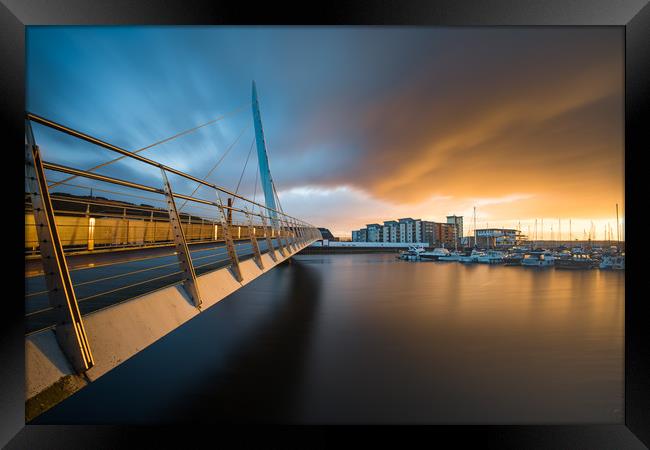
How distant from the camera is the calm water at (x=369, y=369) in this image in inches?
127

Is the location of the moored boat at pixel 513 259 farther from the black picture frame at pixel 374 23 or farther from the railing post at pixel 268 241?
the railing post at pixel 268 241

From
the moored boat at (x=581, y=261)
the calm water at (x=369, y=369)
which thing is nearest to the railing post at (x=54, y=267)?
the calm water at (x=369, y=369)

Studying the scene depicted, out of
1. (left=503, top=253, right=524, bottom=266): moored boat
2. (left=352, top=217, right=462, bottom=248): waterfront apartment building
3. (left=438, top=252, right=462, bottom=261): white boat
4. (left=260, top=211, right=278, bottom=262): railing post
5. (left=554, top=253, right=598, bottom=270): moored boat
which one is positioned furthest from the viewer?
(left=352, top=217, right=462, bottom=248): waterfront apartment building

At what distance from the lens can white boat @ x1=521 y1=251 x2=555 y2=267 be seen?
18.5 meters

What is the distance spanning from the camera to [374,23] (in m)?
1.80

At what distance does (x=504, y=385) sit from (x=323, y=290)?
6778 mm

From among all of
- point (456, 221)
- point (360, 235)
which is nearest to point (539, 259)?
point (456, 221)

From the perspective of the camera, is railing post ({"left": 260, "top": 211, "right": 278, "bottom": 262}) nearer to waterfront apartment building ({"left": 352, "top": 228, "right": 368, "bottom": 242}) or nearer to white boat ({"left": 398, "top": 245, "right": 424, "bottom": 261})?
white boat ({"left": 398, "top": 245, "right": 424, "bottom": 261})

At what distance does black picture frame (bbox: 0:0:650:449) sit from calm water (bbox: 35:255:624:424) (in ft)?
4.02

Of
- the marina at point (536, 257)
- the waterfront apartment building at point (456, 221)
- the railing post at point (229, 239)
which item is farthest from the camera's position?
the waterfront apartment building at point (456, 221)

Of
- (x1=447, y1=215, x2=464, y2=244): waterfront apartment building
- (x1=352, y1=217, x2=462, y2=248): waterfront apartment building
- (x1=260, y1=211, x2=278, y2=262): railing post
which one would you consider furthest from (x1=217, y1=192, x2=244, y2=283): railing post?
(x1=352, y1=217, x2=462, y2=248): waterfront apartment building

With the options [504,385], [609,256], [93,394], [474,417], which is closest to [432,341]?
[504,385]

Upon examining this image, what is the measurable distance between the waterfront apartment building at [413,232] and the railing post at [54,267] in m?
23.0

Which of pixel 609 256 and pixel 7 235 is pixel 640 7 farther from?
pixel 609 256
